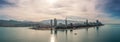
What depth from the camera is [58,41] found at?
81.0ft

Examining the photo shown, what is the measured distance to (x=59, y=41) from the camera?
974 inches

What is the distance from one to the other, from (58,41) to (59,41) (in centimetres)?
16
